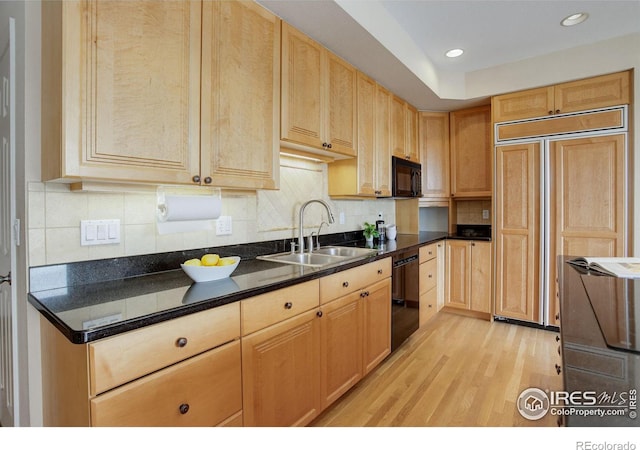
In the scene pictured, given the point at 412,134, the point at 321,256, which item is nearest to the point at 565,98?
the point at 412,134

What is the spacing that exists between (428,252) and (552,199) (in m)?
1.17

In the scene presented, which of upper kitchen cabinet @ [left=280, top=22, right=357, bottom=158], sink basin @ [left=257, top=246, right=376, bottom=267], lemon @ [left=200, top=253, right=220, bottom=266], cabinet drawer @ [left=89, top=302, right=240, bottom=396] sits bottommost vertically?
cabinet drawer @ [left=89, top=302, right=240, bottom=396]

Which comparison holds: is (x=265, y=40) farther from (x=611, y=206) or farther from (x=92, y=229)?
(x=611, y=206)

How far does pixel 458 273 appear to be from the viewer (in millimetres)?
3424

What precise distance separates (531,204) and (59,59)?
3.42 metres

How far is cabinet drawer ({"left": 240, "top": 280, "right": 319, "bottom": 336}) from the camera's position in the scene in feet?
4.23

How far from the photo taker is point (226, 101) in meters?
1.51

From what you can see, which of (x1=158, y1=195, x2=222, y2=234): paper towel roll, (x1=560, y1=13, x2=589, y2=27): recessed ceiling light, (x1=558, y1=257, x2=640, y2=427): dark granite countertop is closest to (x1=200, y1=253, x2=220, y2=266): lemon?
(x1=158, y1=195, x2=222, y2=234): paper towel roll

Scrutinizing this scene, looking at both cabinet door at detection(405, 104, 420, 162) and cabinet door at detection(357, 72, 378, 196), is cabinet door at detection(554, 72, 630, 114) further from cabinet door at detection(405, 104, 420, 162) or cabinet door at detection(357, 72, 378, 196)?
cabinet door at detection(357, 72, 378, 196)

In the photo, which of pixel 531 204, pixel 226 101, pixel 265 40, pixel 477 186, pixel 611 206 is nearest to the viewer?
pixel 226 101

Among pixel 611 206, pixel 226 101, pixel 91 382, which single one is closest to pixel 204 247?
pixel 226 101

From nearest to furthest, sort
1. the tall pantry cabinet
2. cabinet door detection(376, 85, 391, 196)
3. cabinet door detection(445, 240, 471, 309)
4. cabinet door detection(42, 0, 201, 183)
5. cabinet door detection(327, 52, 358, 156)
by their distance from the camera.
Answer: cabinet door detection(42, 0, 201, 183)
cabinet door detection(327, 52, 358, 156)
the tall pantry cabinet
cabinet door detection(376, 85, 391, 196)
cabinet door detection(445, 240, 471, 309)

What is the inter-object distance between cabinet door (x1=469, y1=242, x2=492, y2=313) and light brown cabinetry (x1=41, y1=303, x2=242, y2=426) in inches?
111
